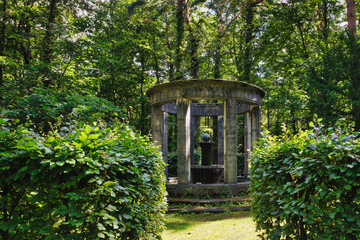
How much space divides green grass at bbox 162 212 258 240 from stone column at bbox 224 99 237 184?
2.42 meters

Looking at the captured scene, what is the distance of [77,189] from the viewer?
105 inches

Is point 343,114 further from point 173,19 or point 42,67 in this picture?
point 42,67

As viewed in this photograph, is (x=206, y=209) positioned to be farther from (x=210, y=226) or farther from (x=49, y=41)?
(x=49, y=41)

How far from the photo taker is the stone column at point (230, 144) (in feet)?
35.2

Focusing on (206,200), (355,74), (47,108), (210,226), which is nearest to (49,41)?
(47,108)

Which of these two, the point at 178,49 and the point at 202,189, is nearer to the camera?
the point at 202,189

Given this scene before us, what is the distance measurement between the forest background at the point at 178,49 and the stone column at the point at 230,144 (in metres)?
4.06

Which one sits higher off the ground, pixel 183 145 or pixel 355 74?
pixel 355 74

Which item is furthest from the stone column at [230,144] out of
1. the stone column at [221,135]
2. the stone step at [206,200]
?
the stone column at [221,135]

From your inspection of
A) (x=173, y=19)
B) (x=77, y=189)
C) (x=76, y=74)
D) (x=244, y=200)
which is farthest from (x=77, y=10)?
(x=77, y=189)

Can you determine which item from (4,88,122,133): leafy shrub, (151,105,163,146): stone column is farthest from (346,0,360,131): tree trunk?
(4,88,122,133): leafy shrub

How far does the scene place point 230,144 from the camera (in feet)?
35.3

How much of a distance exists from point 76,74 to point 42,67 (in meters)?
2.47

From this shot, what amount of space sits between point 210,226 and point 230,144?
176 inches
